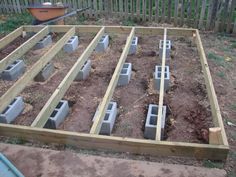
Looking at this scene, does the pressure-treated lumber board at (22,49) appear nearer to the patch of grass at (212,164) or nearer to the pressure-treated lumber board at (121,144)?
the pressure-treated lumber board at (121,144)

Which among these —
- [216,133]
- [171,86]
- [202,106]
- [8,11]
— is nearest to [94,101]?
[171,86]

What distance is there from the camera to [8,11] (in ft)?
26.5

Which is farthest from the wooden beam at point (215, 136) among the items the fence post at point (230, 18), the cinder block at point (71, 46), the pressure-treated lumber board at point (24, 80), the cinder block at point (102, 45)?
the fence post at point (230, 18)

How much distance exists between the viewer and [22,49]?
5133 millimetres

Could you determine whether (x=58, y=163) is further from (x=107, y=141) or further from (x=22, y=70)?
(x=22, y=70)

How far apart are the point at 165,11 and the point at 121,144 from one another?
16.6 ft

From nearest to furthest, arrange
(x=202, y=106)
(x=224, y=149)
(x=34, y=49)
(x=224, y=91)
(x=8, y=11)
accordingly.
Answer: (x=224, y=149)
(x=202, y=106)
(x=224, y=91)
(x=34, y=49)
(x=8, y=11)

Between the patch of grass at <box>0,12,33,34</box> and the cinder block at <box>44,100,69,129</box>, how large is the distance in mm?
3840

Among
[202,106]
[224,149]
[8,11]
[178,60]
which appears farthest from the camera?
[8,11]

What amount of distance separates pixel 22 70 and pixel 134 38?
2345 mm

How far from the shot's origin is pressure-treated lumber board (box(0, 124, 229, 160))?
290cm

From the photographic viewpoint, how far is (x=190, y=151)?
2.93 m

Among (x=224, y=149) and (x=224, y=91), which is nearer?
(x=224, y=149)

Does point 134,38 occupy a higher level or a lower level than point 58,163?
higher
